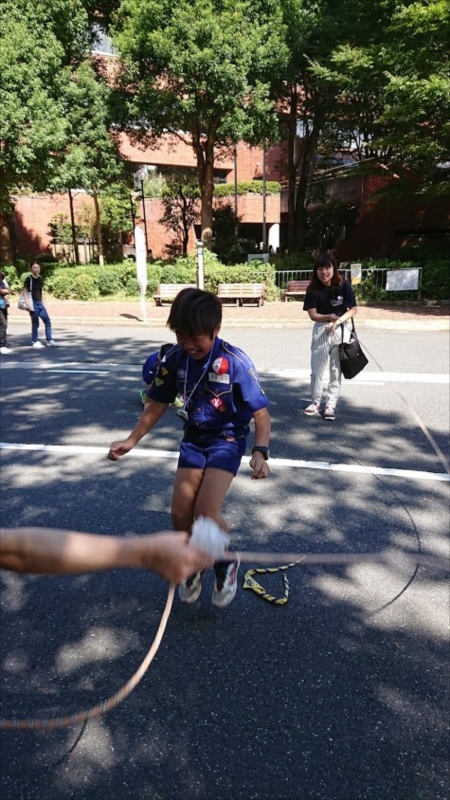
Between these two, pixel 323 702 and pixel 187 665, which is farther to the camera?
pixel 187 665

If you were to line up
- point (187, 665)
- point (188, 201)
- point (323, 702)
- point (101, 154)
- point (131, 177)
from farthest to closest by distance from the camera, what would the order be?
1. point (188, 201)
2. point (131, 177)
3. point (101, 154)
4. point (187, 665)
5. point (323, 702)

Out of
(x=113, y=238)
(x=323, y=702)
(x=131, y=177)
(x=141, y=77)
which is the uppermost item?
(x=141, y=77)

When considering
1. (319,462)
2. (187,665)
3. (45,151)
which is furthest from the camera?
(45,151)

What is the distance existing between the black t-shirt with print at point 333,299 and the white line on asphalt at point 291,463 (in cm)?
195

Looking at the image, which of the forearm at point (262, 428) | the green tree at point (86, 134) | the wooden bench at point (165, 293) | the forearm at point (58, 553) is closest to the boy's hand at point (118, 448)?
the forearm at point (262, 428)

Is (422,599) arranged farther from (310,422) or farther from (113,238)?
(113,238)

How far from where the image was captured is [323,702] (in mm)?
2400

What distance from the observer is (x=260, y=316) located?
54.7ft

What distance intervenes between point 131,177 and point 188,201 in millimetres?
8434

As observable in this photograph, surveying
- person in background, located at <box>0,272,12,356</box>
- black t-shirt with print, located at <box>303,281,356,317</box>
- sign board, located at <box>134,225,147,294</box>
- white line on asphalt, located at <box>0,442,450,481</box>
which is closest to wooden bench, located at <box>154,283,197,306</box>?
sign board, located at <box>134,225,147,294</box>

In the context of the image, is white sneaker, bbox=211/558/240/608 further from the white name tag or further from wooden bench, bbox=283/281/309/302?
wooden bench, bbox=283/281/309/302

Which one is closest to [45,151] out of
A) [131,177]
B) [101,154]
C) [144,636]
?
[101,154]

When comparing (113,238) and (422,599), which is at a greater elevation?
(113,238)

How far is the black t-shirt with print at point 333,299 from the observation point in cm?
624
